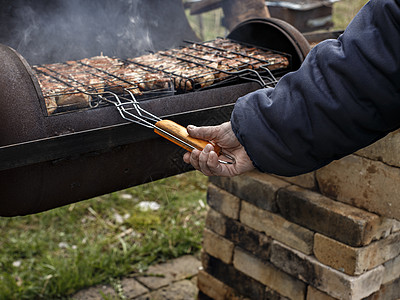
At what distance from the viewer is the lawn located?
3.35 metres

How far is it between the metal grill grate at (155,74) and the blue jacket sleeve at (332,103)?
1.82 feet

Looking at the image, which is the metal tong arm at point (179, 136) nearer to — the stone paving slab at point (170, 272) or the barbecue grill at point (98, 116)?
the barbecue grill at point (98, 116)

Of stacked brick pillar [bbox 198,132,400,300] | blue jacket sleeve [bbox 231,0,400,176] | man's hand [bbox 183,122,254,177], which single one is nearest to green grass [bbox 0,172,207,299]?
stacked brick pillar [bbox 198,132,400,300]

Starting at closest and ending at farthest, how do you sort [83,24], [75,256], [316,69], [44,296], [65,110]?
[316,69] < [65,110] < [83,24] < [44,296] < [75,256]

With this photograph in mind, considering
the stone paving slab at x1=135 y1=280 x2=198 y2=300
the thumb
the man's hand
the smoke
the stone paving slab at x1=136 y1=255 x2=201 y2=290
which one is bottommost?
the stone paving slab at x1=135 y1=280 x2=198 y2=300

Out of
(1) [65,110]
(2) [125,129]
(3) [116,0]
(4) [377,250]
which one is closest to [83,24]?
(3) [116,0]

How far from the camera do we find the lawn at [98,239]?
132 inches

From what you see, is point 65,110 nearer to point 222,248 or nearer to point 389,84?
point 389,84

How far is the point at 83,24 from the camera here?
115 inches

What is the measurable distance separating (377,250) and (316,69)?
1.26 m

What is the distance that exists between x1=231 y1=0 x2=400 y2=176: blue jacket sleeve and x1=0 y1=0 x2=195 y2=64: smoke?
154 centimetres

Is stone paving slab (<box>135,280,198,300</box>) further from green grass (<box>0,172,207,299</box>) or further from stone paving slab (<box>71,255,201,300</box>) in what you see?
green grass (<box>0,172,207,299</box>)

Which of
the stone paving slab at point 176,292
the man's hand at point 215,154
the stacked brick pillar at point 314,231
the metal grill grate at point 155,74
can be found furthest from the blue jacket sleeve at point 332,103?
the stone paving slab at point 176,292

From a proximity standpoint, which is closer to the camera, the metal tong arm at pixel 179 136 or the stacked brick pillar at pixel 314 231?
the metal tong arm at pixel 179 136
